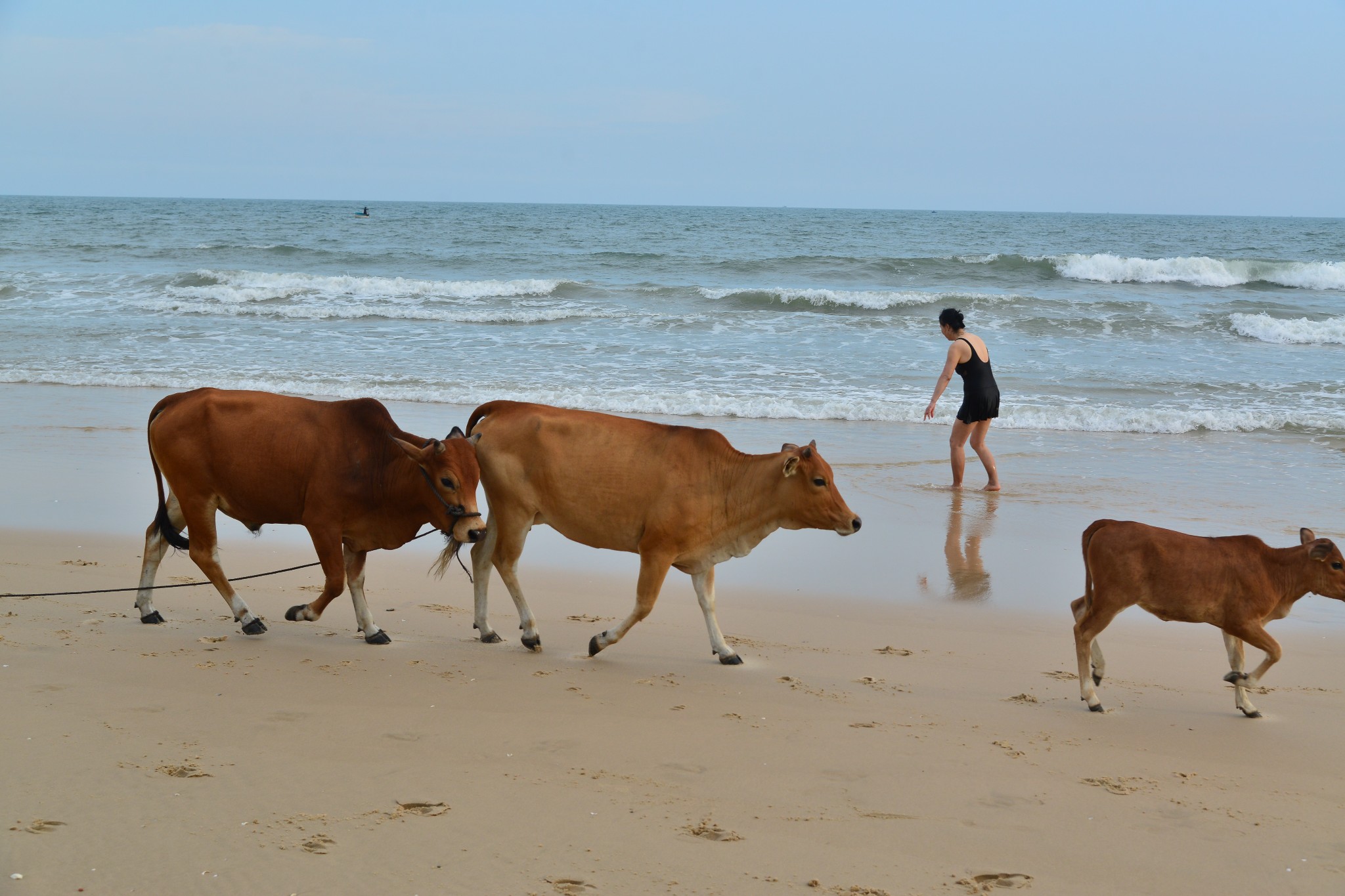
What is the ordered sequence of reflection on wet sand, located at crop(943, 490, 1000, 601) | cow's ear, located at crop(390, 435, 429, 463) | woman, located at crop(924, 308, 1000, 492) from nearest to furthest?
cow's ear, located at crop(390, 435, 429, 463) → reflection on wet sand, located at crop(943, 490, 1000, 601) → woman, located at crop(924, 308, 1000, 492)

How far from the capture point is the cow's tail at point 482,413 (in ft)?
20.6

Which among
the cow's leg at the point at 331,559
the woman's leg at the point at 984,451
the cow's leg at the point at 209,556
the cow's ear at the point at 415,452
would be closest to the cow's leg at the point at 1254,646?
the cow's ear at the point at 415,452

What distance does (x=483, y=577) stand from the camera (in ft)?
20.7

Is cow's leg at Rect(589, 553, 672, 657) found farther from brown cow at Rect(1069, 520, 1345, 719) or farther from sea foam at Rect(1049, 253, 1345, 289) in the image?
sea foam at Rect(1049, 253, 1345, 289)

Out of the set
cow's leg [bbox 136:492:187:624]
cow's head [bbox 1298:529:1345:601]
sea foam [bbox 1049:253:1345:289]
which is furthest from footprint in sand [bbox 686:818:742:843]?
sea foam [bbox 1049:253:1345:289]

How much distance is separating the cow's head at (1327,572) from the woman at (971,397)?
Answer: 506 cm

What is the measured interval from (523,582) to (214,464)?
2265 mm

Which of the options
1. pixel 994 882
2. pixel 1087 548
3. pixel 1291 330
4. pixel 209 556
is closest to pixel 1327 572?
pixel 1087 548

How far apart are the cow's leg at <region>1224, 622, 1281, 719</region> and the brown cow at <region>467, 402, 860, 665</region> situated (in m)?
1.88

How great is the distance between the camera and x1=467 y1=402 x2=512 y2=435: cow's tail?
Result: 6.27 m

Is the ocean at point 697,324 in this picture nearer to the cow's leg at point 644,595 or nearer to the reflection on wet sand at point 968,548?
the reflection on wet sand at point 968,548

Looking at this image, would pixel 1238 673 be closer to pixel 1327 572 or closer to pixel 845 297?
pixel 1327 572

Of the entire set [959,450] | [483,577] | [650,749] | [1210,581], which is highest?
[1210,581]

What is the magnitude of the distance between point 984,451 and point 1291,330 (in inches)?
636
